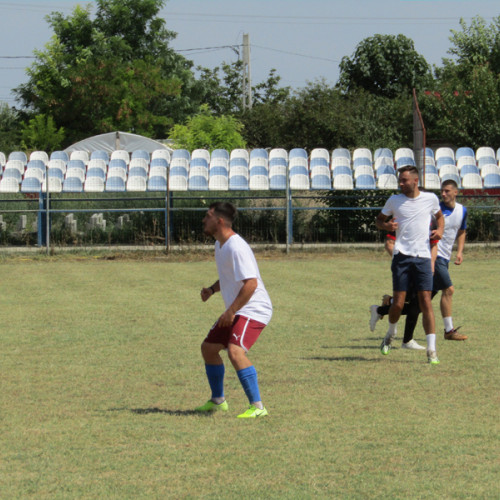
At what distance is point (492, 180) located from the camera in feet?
81.3

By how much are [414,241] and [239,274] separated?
301 cm

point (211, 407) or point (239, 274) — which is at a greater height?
point (239, 274)

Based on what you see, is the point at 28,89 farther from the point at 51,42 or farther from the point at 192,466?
the point at 192,466

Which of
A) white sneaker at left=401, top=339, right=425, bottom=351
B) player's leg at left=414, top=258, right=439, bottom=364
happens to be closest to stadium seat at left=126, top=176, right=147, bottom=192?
white sneaker at left=401, top=339, right=425, bottom=351

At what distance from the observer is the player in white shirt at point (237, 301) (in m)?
6.24

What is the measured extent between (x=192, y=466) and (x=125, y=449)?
0.61 meters

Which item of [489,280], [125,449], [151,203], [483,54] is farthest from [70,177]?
[483,54]

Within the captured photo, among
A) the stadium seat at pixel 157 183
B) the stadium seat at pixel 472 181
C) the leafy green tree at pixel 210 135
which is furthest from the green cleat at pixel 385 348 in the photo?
the leafy green tree at pixel 210 135

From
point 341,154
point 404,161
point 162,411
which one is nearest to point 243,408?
point 162,411

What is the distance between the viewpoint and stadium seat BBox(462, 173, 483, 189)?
24453mm

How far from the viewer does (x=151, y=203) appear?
24.2 meters

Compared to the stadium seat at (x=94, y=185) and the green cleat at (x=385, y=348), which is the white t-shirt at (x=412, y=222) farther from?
the stadium seat at (x=94, y=185)

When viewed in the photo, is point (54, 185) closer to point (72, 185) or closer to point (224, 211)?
point (72, 185)

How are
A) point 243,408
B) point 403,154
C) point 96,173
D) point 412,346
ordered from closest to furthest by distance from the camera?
point 243,408 → point 412,346 → point 96,173 → point 403,154
